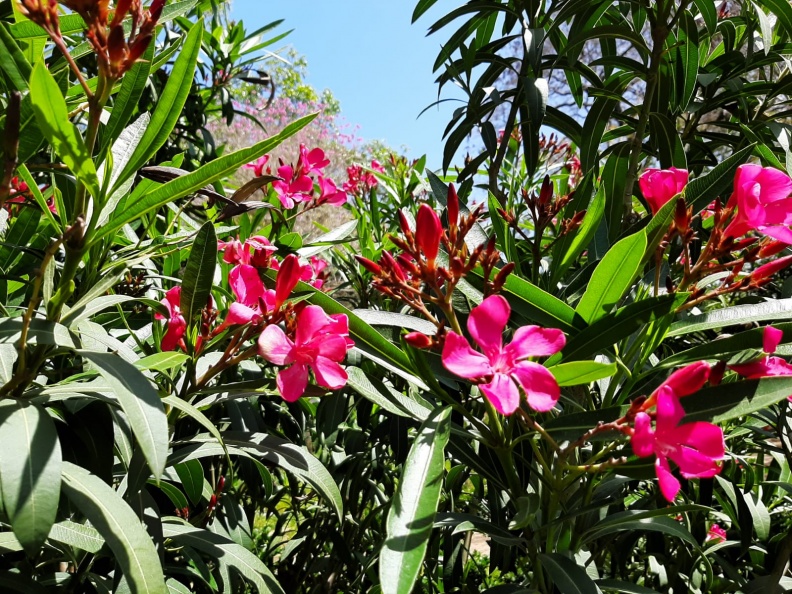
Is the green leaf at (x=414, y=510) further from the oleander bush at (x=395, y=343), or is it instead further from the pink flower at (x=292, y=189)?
the pink flower at (x=292, y=189)

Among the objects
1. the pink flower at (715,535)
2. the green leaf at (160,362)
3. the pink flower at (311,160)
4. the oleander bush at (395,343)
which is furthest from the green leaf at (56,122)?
the pink flower at (715,535)

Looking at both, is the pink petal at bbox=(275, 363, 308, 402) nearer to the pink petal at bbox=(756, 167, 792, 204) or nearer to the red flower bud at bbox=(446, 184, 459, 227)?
the red flower bud at bbox=(446, 184, 459, 227)

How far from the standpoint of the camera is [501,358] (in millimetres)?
699

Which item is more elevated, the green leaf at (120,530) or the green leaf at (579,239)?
the green leaf at (579,239)

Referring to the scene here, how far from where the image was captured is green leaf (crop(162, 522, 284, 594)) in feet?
2.81

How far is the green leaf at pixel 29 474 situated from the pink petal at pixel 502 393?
0.41 metres

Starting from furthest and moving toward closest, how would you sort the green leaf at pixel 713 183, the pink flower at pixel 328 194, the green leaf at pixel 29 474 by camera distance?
the pink flower at pixel 328 194 → the green leaf at pixel 713 183 → the green leaf at pixel 29 474

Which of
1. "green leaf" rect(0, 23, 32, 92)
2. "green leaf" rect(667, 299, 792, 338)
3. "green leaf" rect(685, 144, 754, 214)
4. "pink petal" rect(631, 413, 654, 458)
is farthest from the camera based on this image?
"green leaf" rect(685, 144, 754, 214)

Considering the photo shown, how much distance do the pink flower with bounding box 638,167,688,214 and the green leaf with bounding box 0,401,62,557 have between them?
0.82 m

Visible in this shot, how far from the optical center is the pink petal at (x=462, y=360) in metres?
0.66

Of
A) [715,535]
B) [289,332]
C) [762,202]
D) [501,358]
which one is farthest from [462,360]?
[715,535]

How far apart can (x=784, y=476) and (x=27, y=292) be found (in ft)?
6.14

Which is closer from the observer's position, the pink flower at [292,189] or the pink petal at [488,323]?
the pink petal at [488,323]

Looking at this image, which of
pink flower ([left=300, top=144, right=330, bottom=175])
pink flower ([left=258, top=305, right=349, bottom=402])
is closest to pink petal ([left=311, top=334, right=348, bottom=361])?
pink flower ([left=258, top=305, right=349, bottom=402])
